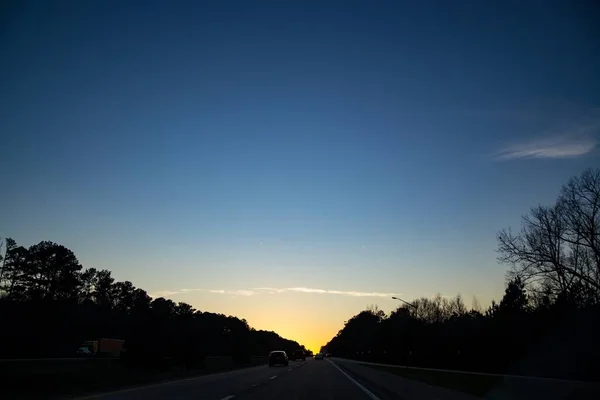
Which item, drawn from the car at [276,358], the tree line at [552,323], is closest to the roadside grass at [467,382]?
the tree line at [552,323]

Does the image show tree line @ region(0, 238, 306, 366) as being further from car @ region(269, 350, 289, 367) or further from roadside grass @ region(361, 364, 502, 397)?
roadside grass @ region(361, 364, 502, 397)

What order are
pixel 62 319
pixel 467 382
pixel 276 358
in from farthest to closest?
1. pixel 62 319
2. pixel 276 358
3. pixel 467 382

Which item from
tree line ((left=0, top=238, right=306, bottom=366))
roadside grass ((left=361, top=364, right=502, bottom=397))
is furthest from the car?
roadside grass ((left=361, top=364, right=502, bottom=397))

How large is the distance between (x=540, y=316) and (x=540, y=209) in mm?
10999

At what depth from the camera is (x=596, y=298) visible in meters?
46.8

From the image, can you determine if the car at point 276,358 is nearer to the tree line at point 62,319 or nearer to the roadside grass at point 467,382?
the tree line at point 62,319

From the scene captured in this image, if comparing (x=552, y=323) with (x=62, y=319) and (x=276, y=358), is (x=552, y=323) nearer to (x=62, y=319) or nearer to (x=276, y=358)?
(x=276, y=358)

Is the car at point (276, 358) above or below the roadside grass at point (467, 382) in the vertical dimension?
above

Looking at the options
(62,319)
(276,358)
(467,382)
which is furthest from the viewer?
(62,319)

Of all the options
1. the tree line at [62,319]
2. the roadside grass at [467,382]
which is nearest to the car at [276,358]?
the tree line at [62,319]

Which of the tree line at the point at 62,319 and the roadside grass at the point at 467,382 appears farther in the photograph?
the tree line at the point at 62,319

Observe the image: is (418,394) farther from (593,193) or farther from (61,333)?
(61,333)

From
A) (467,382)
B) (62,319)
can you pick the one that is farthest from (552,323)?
(62,319)

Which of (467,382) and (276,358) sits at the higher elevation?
(276,358)
